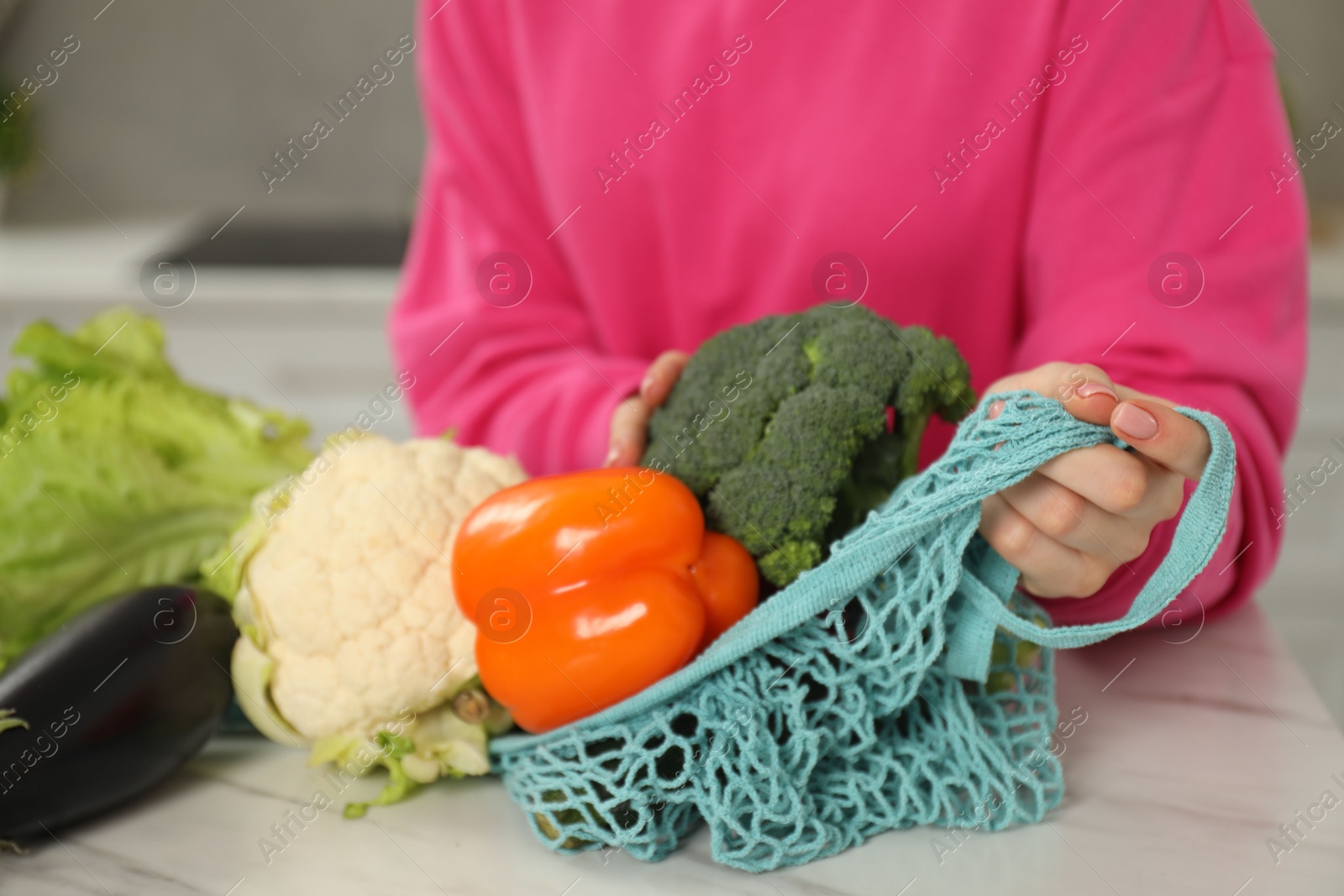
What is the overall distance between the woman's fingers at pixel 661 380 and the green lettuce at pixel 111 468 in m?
0.28

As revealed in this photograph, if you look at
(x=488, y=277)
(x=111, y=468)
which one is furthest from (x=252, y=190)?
(x=111, y=468)

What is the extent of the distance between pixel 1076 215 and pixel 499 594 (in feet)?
1.60

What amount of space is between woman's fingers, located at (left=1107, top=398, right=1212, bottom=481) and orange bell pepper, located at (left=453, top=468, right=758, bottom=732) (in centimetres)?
23

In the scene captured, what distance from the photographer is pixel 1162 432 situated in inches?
19.7

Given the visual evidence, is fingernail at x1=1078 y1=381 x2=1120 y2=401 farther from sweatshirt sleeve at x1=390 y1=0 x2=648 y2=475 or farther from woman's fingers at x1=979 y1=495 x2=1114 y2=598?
sweatshirt sleeve at x1=390 y1=0 x2=648 y2=475

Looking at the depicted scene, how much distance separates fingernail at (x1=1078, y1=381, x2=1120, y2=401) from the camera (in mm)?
515

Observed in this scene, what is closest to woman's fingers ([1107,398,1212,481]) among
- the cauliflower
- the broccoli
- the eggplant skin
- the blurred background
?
the broccoli

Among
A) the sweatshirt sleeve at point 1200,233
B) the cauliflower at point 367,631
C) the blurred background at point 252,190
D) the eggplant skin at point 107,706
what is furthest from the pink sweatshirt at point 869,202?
the blurred background at point 252,190

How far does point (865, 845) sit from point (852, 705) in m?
0.07

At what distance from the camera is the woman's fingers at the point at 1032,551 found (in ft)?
1.80

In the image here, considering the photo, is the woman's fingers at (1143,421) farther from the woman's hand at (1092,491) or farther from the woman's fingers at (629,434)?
the woman's fingers at (629,434)

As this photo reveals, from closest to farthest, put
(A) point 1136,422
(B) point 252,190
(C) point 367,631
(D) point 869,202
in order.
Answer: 1. (A) point 1136,422
2. (C) point 367,631
3. (D) point 869,202
4. (B) point 252,190

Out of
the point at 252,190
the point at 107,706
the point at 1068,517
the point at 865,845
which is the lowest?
the point at 865,845

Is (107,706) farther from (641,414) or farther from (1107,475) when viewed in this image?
(1107,475)
